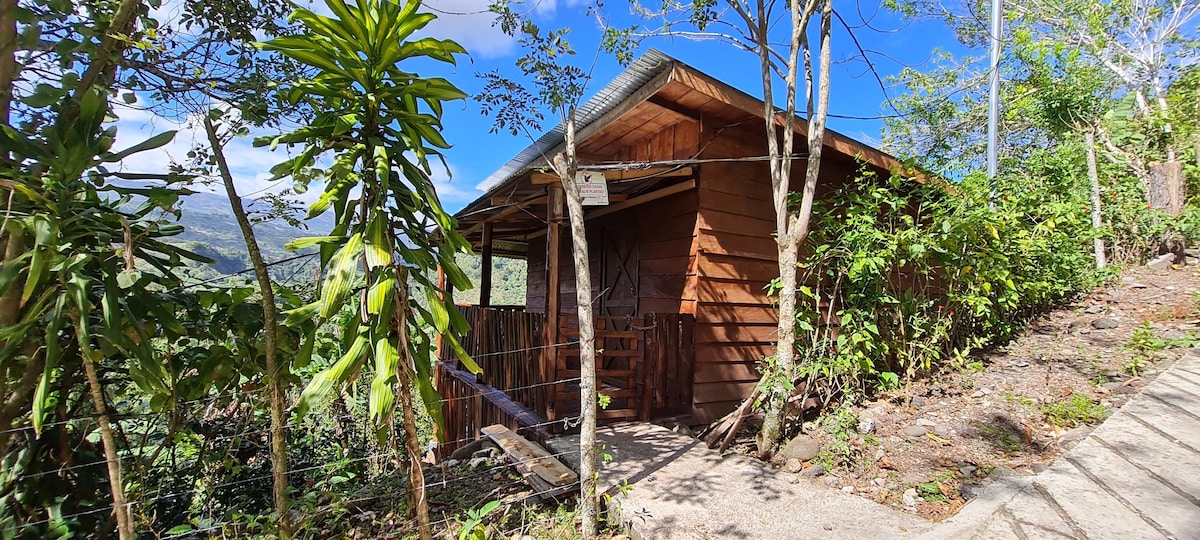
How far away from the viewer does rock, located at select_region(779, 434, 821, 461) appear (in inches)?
144

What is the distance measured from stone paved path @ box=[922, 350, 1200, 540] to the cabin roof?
8.83 feet

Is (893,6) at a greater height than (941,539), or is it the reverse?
(893,6)

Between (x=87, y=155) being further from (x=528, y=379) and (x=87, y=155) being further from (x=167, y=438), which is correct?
(x=528, y=379)

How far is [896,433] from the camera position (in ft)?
12.3

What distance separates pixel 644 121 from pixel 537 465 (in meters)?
3.45

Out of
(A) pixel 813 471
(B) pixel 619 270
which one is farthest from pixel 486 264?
(A) pixel 813 471

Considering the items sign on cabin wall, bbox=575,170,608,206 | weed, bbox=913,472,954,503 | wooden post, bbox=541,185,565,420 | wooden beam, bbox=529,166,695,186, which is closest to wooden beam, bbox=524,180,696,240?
wooden beam, bbox=529,166,695,186

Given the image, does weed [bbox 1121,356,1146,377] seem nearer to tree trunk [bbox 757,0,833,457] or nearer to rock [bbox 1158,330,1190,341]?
rock [bbox 1158,330,1190,341]

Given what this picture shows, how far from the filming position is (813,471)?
3445 mm

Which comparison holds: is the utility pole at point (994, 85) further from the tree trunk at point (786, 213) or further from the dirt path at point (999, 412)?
the tree trunk at point (786, 213)

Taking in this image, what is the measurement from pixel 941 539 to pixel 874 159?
412cm

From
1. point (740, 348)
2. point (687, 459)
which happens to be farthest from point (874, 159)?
point (687, 459)

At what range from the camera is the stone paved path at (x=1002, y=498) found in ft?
7.87

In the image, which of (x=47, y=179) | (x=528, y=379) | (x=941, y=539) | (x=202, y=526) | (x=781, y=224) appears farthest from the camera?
(x=528, y=379)
